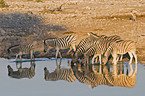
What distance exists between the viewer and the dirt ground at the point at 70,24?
62.5 feet

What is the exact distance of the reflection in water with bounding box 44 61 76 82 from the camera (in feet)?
36.3

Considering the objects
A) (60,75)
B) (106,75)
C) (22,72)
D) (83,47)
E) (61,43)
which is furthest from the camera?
(61,43)

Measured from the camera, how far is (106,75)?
11.3 meters

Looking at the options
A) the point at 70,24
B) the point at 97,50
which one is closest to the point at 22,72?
the point at 97,50

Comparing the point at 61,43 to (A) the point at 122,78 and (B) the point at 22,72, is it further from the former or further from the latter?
(A) the point at 122,78

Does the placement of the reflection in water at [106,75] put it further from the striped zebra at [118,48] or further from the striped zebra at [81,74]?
the striped zebra at [118,48]

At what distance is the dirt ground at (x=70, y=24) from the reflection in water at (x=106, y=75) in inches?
80.2

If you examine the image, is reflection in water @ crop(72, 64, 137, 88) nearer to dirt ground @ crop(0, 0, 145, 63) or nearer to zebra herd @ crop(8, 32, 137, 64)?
zebra herd @ crop(8, 32, 137, 64)

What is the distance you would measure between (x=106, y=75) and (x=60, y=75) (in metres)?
1.39

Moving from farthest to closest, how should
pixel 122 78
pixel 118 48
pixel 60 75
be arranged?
pixel 118 48 → pixel 60 75 → pixel 122 78

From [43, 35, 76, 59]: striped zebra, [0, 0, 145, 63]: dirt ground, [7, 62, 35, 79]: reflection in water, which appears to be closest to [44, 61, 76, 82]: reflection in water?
[7, 62, 35, 79]: reflection in water

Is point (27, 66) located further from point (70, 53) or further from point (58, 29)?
point (58, 29)

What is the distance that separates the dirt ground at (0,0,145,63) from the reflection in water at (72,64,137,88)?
204cm

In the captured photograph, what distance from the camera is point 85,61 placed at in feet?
41.5
